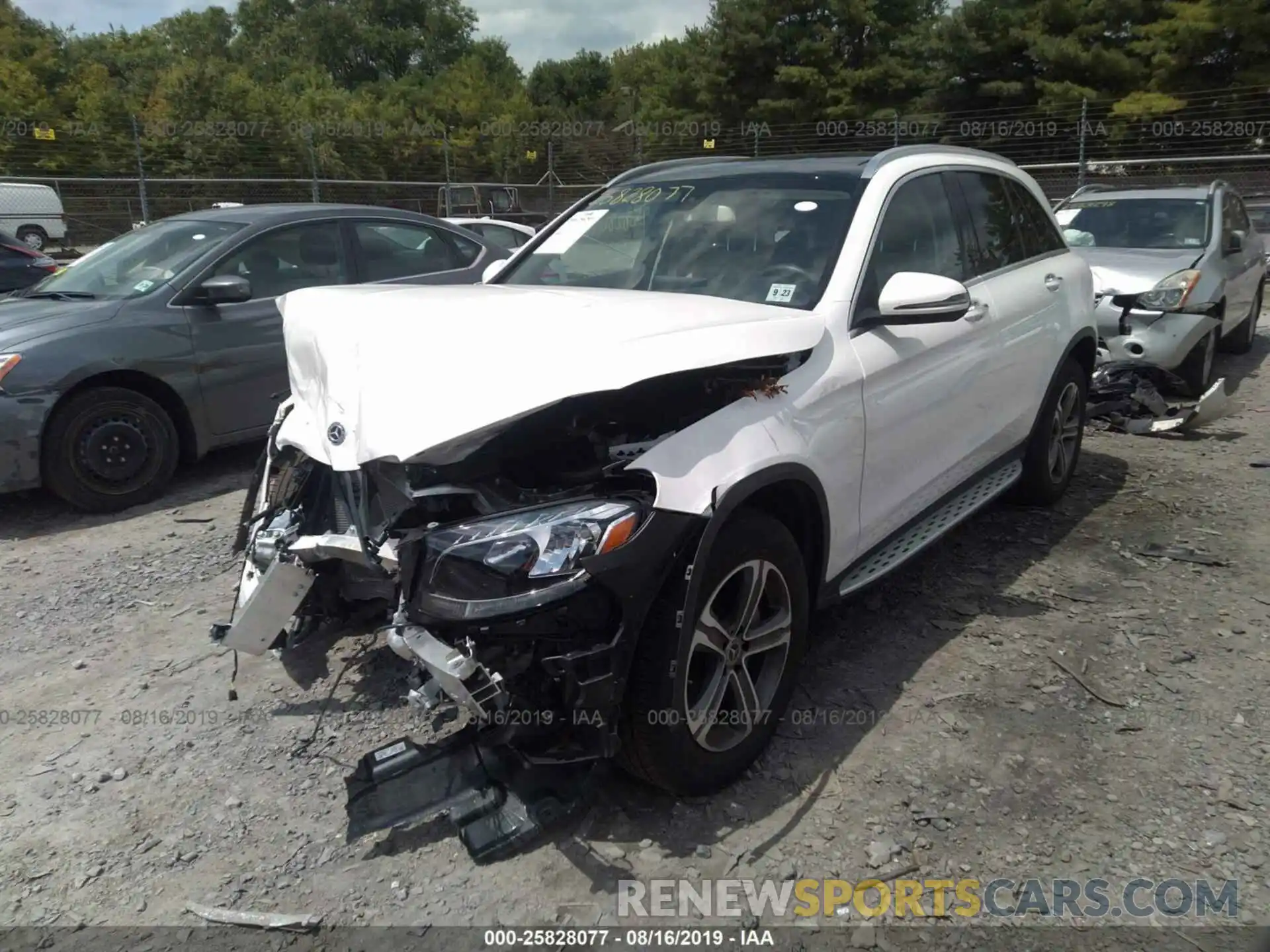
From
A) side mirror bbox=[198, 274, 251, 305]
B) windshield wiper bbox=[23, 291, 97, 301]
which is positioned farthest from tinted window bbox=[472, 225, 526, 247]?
windshield wiper bbox=[23, 291, 97, 301]

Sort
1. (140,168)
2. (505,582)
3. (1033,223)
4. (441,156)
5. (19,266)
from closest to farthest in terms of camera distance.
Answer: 1. (505,582)
2. (1033,223)
3. (19,266)
4. (140,168)
5. (441,156)

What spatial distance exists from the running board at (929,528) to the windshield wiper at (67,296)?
5165 millimetres

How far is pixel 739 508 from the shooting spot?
2791 mm

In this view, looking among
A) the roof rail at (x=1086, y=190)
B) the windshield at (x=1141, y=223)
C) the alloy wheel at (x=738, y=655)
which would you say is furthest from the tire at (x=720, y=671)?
the roof rail at (x=1086, y=190)

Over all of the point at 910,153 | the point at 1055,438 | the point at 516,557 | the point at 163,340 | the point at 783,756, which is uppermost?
the point at 910,153

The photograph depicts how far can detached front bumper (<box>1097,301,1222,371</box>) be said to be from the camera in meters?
7.06

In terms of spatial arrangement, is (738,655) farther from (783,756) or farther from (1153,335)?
(1153,335)

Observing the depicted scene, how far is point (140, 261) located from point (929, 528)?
5364 millimetres

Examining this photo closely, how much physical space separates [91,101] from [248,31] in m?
51.6

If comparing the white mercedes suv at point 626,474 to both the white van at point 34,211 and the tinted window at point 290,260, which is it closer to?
the tinted window at point 290,260

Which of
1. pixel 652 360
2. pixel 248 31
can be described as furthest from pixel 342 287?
pixel 248 31

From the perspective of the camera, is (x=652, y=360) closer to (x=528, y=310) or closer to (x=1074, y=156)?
(x=528, y=310)

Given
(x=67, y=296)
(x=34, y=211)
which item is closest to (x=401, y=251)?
(x=67, y=296)

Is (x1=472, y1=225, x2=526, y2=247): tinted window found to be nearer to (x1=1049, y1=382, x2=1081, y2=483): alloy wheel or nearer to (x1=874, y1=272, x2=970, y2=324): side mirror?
(x1=1049, y1=382, x2=1081, y2=483): alloy wheel
